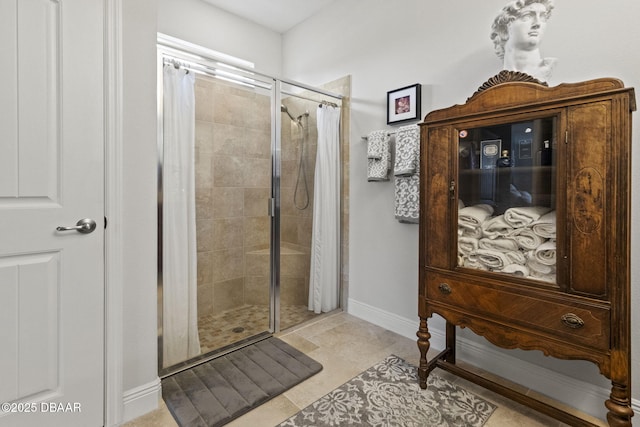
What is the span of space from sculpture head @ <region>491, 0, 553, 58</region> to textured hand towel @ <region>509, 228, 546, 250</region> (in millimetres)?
908

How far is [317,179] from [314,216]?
32 centimetres

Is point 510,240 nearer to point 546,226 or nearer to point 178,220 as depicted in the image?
point 546,226

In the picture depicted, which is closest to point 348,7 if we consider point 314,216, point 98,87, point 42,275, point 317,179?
point 317,179

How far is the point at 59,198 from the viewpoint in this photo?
1.32 metres

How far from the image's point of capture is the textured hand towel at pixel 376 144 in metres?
2.40

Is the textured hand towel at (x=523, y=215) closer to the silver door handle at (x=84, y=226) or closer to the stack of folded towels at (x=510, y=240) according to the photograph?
the stack of folded towels at (x=510, y=240)

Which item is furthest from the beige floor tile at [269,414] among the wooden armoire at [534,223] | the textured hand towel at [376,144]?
the textured hand towel at [376,144]

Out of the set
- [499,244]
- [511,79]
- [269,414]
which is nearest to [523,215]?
[499,244]

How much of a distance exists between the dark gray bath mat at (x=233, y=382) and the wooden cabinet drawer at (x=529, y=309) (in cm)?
94

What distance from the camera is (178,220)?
1954 mm

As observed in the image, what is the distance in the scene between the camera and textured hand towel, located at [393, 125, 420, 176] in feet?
7.12

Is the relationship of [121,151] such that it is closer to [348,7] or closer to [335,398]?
[335,398]

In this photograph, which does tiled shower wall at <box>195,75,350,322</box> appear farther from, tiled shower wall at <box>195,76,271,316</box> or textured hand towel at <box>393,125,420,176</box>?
textured hand towel at <box>393,125,420,176</box>

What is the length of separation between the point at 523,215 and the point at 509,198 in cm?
11
